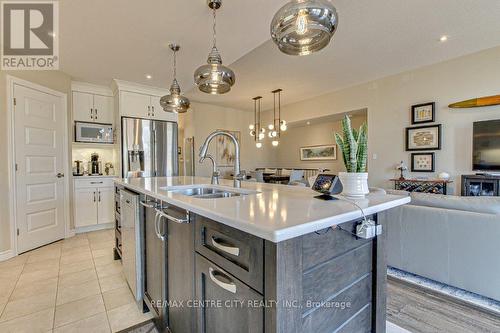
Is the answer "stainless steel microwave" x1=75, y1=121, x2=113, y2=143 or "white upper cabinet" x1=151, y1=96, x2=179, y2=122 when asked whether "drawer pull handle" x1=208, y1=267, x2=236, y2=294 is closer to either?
"white upper cabinet" x1=151, y1=96, x2=179, y2=122

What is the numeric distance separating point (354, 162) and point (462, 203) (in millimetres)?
1515

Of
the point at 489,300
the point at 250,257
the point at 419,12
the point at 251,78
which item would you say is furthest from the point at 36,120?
the point at 489,300

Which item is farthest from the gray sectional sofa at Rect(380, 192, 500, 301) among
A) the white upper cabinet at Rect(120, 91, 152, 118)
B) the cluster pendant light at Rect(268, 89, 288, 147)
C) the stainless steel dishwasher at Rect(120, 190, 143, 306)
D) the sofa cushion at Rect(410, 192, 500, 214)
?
the white upper cabinet at Rect(120, 91, 152, 118)

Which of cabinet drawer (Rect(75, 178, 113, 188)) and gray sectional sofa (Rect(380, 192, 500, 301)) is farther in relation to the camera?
cabinet drawer (Rect(75, 178, 113, 188))

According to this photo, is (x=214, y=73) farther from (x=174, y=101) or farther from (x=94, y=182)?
(x=94, y=182)

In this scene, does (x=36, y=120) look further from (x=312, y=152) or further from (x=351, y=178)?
(x=312, y=152)

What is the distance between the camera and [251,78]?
4684mm

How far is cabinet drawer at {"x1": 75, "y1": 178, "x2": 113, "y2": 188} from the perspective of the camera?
12.7 feet

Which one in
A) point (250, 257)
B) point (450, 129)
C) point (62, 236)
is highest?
point (450, 129)

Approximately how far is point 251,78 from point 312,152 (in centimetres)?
362

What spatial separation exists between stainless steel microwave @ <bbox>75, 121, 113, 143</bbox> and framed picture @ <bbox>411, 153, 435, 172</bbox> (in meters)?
5.65

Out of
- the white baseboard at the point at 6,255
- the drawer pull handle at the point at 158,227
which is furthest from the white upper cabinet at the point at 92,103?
the drawer pull handle at the point at 158,227

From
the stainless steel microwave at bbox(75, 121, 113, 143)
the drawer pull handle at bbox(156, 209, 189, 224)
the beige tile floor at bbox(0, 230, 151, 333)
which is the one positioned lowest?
the beige tile floor at bbox(0, 230, 151, 333)

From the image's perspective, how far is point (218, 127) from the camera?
700cm
